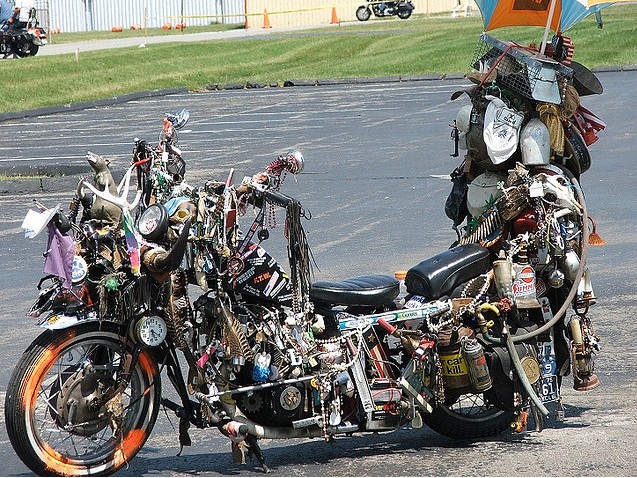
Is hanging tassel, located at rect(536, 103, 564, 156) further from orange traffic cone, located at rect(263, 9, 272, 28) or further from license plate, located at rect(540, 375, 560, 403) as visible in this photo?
orange traffic cone, located at rect(263, 9, 272, 28)

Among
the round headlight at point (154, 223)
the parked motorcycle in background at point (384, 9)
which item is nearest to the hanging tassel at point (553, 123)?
the round headlight at point (154, 223)

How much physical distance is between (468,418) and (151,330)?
1.66 metres

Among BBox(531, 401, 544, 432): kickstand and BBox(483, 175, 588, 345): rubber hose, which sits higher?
BBox(483, 175, 588, 345): rubber hose

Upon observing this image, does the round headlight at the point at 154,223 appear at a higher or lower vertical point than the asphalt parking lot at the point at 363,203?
higher

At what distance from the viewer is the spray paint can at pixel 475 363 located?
18.3 feet

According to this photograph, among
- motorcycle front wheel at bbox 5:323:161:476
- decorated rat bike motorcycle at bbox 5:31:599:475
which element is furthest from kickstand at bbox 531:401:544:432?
motorcycle front wheel at bbox 5:323:161:476

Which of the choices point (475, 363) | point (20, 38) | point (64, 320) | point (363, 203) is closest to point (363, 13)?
point (20, 38)

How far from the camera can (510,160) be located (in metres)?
6.04

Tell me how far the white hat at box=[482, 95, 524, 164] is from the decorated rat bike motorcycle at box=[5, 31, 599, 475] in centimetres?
15

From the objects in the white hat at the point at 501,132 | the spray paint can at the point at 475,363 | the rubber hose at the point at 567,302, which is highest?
the white hat at the point at 501,132

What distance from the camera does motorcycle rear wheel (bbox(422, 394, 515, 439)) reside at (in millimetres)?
5801

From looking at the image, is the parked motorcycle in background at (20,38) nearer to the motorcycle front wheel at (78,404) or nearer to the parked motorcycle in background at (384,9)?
the parked motorcycle in background at (384,9)

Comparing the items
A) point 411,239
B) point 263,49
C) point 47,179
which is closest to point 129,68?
point 263,49

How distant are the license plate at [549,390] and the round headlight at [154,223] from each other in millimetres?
2016
